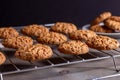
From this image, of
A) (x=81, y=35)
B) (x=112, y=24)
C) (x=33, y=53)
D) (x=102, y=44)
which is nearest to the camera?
(x=33, y=53)

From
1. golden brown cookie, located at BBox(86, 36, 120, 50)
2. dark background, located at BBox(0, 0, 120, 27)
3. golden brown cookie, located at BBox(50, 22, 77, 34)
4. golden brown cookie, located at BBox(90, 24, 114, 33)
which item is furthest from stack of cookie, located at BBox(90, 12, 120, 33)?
dark background, located at BBox(0, 0, 120, 27)

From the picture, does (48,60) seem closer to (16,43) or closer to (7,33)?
(16,43)

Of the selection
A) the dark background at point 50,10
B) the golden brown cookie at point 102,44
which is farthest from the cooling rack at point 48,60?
the dark background at point 50,10

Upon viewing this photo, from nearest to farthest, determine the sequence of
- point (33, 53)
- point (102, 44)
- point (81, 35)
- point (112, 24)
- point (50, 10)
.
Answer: point (33, 53), point (102, 44), point (81, 35), point (112, 24), point (50, 10)

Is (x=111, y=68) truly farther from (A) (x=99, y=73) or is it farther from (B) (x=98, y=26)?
(B) (x=98, y=26)

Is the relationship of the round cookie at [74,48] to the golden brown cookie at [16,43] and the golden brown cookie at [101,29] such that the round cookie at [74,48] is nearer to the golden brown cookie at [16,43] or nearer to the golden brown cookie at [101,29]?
the golden brown cookie at [16,43]

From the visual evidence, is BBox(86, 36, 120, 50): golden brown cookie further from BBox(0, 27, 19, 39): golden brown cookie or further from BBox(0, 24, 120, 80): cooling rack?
BBox(0, 27, 19, 39): golden brown cookie

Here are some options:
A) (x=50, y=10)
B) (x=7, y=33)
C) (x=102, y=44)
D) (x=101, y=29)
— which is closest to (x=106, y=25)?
(x=101, y=29)
